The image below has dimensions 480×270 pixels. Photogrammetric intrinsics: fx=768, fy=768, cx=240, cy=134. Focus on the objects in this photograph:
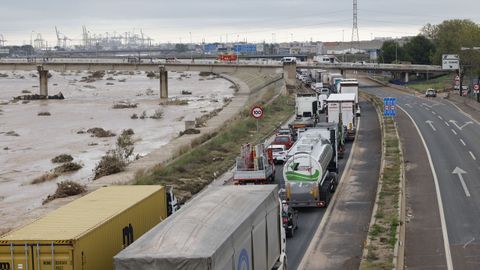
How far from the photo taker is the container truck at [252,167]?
3647cm

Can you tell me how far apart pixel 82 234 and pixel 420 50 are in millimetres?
149258

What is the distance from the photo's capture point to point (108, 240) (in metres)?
16.0

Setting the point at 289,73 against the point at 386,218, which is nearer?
the point at 386,218

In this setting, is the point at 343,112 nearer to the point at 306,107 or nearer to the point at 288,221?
the point at 306,107

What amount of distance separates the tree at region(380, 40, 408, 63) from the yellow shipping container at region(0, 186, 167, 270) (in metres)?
148

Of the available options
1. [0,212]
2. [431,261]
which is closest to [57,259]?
[431,261]

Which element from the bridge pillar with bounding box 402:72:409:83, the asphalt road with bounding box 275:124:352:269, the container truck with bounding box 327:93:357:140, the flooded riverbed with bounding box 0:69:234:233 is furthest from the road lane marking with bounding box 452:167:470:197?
the bridge pillar with bounding box 402:72:409:83

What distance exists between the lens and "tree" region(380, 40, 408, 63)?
163700 mm

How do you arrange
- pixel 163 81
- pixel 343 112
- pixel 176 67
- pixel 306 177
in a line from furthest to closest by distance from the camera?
pixel 176 67, pixel 163 81, pixel 343 112, pixel 306 177

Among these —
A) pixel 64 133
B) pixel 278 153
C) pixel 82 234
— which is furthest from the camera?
pixel 64 133

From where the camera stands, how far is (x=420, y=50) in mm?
157250

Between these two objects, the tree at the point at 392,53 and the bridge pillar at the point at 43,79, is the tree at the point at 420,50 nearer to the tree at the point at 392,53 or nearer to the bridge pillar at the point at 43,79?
the tree at the point at 392,53

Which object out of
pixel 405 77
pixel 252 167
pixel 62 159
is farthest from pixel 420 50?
pixel 252 167

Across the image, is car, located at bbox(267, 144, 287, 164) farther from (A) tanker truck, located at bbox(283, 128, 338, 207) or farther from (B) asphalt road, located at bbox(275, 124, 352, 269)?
(B) asphalt road, located at bbox(275, 124, 352, 269)
